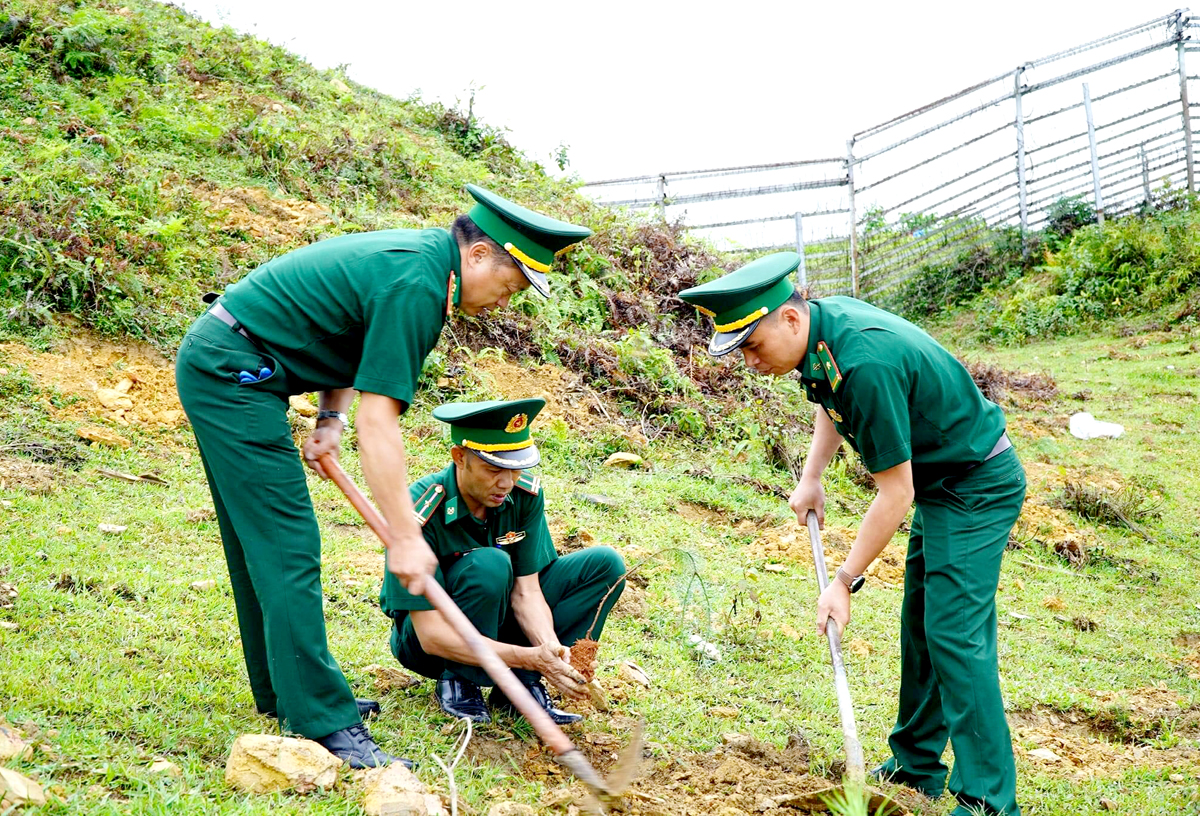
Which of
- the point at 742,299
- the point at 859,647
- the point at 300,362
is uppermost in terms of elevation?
the point at 742,299

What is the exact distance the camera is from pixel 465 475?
3.30 m

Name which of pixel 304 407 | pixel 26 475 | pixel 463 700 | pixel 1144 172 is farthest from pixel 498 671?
pixel 1144 172

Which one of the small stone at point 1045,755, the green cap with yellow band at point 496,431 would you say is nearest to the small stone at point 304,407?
the green cap with yellow band at point 496,431

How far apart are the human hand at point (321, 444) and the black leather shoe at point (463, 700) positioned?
34.6 inches

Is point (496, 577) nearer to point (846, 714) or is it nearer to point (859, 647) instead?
point (846, 714)

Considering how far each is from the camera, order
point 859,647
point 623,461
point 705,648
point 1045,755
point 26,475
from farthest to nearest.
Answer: point 623,461, point 26,475, point 859,647, point 705,648, point 1045,755

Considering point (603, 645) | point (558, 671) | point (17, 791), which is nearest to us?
point (17, 791)

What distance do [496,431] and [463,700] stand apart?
0.97m

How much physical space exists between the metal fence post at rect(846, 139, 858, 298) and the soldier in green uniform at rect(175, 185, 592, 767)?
12921 millimetres

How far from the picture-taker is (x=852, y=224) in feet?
49.6

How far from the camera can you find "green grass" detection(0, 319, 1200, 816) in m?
2.99

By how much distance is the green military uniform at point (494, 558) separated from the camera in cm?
322

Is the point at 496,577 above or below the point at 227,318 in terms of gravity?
below

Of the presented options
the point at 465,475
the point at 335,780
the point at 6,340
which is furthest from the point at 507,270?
the point at 6,340
